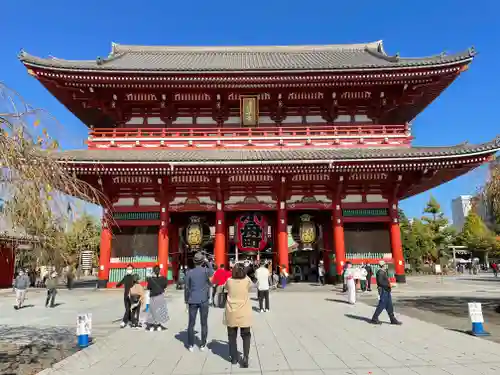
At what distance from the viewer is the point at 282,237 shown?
1919 centimetres

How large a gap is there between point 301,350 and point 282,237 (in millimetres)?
12091

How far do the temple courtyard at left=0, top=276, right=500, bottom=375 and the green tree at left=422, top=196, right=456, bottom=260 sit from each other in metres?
36.0

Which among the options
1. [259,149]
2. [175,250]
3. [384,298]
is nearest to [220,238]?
[175,250]

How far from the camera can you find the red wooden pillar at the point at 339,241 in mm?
18891

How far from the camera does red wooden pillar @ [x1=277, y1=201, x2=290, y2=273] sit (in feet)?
62.6

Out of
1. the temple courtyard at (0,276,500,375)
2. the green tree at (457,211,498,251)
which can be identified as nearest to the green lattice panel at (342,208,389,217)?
the temple courtyard at (0,276,500,375)

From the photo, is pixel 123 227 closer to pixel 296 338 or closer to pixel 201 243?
pixel 201 243

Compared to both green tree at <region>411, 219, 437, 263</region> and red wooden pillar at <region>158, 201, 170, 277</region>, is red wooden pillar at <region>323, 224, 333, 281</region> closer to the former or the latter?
red wooden pillar at <region>158, 201, 170, 277</region>

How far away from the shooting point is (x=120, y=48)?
1102 inches

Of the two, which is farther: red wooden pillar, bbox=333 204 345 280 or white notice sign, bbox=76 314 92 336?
red wooden pillar, bbox=333 204 345 280

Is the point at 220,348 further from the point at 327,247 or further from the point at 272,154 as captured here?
the point at 327,247

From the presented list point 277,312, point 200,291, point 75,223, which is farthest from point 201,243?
point 75,223

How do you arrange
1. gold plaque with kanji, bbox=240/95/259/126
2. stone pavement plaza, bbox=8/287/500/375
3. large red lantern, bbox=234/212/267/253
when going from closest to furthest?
stone pavement plaza, bbox=8/287/500/375 → large red lantern, bbox=234/212/267/253 → gold plaque with kanji, bbox=240/95/259/126

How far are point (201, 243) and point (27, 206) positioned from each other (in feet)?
50.9
